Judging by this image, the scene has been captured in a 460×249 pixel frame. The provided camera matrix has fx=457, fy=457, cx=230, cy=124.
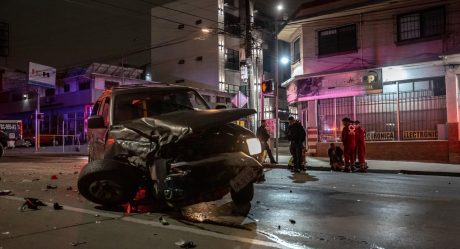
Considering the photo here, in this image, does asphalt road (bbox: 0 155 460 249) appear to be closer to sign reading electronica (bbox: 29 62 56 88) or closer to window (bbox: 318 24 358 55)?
window (bbox: 318 24 358 55)

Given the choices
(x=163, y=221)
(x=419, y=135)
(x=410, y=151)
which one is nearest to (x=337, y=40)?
(x=419, y=135)

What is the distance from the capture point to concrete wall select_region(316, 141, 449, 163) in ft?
60.6

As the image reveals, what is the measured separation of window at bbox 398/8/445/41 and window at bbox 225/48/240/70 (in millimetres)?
29913

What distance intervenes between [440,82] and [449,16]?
2.68 metres

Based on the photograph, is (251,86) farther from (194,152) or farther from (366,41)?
(194,152)

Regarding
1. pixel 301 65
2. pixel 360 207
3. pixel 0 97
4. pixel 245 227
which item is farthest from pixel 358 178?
pixel 0 97

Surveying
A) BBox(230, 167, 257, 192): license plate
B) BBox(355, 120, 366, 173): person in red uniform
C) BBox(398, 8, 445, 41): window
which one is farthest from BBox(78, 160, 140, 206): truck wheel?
BBox(398, 8, 445, 41): window

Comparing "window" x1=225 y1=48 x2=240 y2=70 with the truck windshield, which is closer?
the truck windshield

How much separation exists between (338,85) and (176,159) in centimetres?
1568

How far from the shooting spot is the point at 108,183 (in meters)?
7.18

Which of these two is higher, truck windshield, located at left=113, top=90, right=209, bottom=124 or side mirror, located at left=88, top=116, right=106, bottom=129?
truck windshield, located at left=113, top=90, right=209, bottom=124

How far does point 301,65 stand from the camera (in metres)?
23.2

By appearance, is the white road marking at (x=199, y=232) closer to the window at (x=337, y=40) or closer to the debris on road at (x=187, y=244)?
the debris on road at (x=187, y=244)

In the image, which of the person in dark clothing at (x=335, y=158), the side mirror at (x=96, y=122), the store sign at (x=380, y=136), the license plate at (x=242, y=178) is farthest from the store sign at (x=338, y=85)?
the side mirror at (x=96, y=122)
